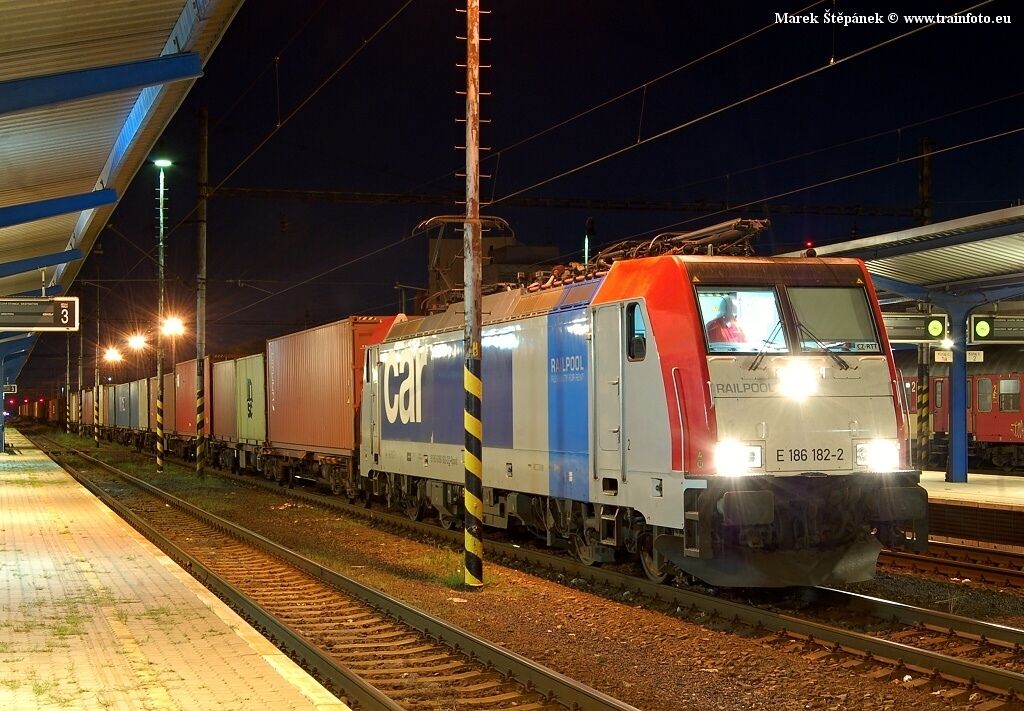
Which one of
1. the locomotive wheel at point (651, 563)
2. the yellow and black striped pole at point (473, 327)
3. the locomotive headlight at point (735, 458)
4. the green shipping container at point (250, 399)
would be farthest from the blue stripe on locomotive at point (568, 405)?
the green shipping container at point (250, 399)

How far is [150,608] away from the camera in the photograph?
1112 centimetres

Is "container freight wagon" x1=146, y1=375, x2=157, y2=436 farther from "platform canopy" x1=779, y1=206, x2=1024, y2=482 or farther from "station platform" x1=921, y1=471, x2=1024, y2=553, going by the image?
"station platform" x1=921, y1=471, x2=1024, y2=553

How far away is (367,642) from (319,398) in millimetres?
15674

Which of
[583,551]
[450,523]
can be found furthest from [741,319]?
[450,523]

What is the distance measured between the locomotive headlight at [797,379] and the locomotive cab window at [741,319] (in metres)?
0.22

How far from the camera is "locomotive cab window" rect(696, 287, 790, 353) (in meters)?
11.5

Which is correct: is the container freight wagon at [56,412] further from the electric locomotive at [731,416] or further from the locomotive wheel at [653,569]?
the locomotive wheel at [653,569]

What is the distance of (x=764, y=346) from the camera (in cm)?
1158

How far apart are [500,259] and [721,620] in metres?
72.1

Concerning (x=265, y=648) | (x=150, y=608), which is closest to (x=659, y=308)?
(x=265, y=648)

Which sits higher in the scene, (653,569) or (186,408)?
(186,408)

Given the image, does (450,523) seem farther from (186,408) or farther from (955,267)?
(186,408)

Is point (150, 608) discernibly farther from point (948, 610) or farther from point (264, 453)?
point (264, 453)

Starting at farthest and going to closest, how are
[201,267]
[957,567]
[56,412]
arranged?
[56,412], [201,267], [957,567]
